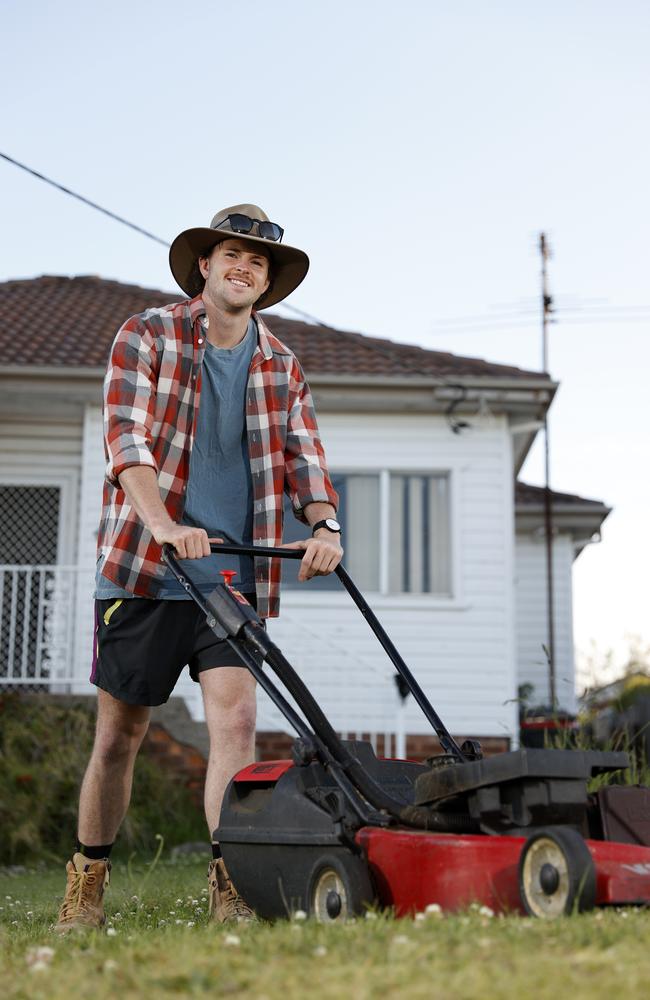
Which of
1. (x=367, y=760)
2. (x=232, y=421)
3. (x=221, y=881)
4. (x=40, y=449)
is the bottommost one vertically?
(x=221, y=881)

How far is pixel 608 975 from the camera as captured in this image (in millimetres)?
2232

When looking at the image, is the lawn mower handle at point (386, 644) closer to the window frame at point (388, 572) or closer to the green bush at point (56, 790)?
the green bush at point (56, 790)

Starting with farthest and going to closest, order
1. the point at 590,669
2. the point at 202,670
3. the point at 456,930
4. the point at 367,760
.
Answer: the point at 590,669, the point at 202,670, the point at 367,760, the point at 456,930

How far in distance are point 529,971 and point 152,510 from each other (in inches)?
80.1

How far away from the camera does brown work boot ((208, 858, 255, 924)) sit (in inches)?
151

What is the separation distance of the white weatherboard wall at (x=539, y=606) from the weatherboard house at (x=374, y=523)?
604 centimetres

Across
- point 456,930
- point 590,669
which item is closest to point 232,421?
point 456,930

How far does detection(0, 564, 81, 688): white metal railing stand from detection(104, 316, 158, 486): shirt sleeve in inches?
287

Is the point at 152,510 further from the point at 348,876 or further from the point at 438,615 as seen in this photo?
the point at 438,615

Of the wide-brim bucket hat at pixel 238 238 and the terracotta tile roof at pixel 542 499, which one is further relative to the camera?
the terracotta tile roof at pixel 542 499

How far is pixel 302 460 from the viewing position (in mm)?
4480

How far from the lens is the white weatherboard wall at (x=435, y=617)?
484 inches

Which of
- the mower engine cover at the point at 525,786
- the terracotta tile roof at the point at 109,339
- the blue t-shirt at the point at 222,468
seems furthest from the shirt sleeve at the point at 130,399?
the terracotta tile roof at the point at 109,339

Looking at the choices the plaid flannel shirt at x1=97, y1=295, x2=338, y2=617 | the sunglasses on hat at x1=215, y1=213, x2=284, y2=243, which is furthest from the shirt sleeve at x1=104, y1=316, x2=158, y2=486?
the sunglasses on hat at x1=215, y1=213, x2=284, y2=243
